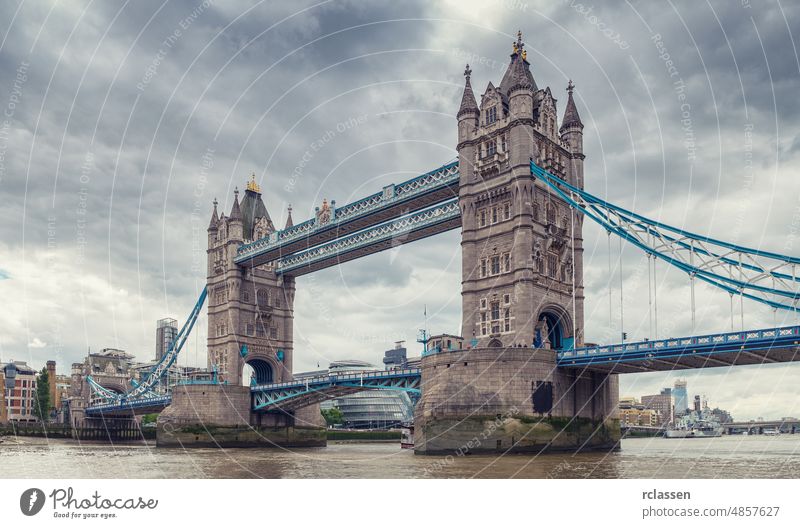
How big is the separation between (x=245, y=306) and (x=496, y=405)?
4499 centimetres

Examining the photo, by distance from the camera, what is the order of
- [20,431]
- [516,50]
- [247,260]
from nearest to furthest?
[516,50]
[247,260]
[20,431]

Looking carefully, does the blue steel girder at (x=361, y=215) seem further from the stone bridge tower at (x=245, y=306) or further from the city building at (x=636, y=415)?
the city building at (x=636, y=415)

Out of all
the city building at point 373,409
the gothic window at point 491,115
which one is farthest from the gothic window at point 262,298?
the city building at point 373,409

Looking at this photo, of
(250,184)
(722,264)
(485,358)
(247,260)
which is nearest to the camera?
(722,264)

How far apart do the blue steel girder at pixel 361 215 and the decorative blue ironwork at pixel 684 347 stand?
17734 mm

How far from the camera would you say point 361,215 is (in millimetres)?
72000

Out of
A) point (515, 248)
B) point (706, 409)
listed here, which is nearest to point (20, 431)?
point (515, 248)

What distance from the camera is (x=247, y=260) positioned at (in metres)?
87.6

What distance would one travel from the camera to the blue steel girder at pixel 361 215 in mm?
64375

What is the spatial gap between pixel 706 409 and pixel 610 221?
142 metres

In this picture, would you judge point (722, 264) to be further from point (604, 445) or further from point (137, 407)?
point (137, 407)
